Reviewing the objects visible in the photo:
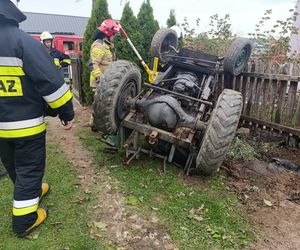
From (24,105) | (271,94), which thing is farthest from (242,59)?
(24,105)

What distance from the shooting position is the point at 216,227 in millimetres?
3072

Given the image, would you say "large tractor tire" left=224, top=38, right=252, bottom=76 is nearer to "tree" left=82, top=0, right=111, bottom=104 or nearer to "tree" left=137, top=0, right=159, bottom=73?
"tree" left=137, top=0, right=159, bottom=73

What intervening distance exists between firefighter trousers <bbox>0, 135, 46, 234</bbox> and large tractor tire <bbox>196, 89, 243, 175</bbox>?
1830 millimetres

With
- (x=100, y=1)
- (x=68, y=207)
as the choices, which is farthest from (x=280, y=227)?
(x=100, y=1)

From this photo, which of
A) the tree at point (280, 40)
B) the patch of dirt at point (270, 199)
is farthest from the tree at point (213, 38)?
the patch of dirt at point (270, 199)

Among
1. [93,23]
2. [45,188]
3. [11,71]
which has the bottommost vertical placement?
[45,188]

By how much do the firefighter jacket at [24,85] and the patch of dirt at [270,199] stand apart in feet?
7.81

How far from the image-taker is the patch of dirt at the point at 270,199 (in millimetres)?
2980

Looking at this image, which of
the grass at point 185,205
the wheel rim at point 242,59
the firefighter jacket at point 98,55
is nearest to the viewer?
the grass at point 185,205

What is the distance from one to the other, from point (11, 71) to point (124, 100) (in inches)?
74.7

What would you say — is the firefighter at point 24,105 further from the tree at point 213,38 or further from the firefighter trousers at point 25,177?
the tree at point 213,38

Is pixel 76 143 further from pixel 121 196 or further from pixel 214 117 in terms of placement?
pixel 214 117

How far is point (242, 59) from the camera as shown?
5.63m

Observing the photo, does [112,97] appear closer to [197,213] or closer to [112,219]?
[112,219]
